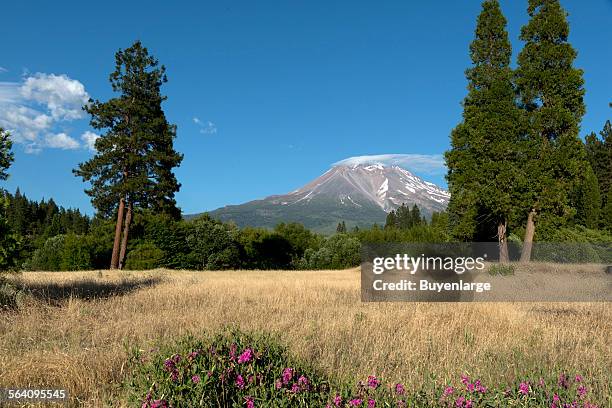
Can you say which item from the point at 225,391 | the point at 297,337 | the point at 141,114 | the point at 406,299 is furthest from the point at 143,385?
the point at 141,114

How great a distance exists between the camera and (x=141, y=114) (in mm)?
32594

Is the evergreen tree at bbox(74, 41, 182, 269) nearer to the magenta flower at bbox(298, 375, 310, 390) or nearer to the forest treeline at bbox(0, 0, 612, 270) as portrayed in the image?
the forest treeline at bbox(0, 0, 612, 270)

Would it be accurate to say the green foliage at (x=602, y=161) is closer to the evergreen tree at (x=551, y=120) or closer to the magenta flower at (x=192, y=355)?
the evergreen tree at (x=551, y=120)

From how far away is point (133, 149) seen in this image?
106ft

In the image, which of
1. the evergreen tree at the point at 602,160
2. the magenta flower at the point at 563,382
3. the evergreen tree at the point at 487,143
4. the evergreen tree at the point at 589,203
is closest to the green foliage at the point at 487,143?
the evergreen tree at the point at 487,143

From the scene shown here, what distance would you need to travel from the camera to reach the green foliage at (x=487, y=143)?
25.6 metres

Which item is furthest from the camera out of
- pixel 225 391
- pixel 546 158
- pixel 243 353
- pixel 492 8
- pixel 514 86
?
pixel 492 8

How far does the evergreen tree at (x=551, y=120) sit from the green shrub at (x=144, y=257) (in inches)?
1429

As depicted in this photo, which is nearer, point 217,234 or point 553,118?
point 553,118

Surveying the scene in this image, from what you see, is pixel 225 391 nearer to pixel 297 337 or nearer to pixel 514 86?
pixel 297 337

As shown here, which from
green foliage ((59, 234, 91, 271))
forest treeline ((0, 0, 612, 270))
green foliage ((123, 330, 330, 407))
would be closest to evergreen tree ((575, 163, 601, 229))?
forest treeline ((0, 0, 612, 270))

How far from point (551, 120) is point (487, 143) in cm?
353

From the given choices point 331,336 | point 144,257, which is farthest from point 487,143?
point 144,257

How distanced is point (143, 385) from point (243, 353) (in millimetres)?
903
